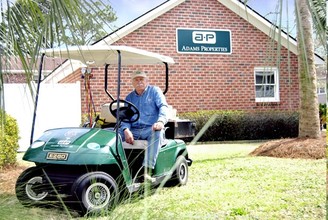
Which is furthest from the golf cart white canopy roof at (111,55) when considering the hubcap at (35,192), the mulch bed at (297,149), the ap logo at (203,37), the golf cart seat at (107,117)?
the ap logo at (203,37)

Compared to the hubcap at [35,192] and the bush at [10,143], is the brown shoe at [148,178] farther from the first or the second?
the bush at [10,143]

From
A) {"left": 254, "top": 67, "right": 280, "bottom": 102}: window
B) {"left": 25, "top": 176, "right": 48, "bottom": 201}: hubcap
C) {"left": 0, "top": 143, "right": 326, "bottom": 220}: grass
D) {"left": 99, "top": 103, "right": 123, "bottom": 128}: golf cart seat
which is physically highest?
{"left": 254, "top": 67, "right": 280, "bottom": 102}: window

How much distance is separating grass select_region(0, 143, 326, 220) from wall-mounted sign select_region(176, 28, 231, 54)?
4.38 metres

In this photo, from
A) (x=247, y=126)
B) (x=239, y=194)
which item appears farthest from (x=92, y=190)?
(x=247, y=126)

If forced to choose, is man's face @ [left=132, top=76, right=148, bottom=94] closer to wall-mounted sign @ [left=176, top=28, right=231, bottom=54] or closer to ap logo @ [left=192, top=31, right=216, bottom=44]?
wall-mounted sign @ [left=176, top=28, right=231, bottom=54]

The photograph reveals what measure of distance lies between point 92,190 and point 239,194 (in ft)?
4.39

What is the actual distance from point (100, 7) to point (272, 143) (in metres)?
5.47

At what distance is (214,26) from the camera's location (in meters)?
10.2

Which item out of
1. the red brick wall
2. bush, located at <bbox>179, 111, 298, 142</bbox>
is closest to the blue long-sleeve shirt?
bush, located at <bbox>179, 111, 298, 142</bbox>

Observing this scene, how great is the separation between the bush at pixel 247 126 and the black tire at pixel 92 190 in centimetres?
576

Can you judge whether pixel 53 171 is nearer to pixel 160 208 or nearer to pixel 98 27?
pixel 160 208

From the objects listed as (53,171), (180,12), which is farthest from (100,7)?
(180,12)

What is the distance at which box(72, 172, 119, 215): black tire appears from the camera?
3160mm

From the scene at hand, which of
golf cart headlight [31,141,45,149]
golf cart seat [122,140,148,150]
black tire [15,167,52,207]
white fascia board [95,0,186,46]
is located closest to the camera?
black tire [15,167,52,207]
